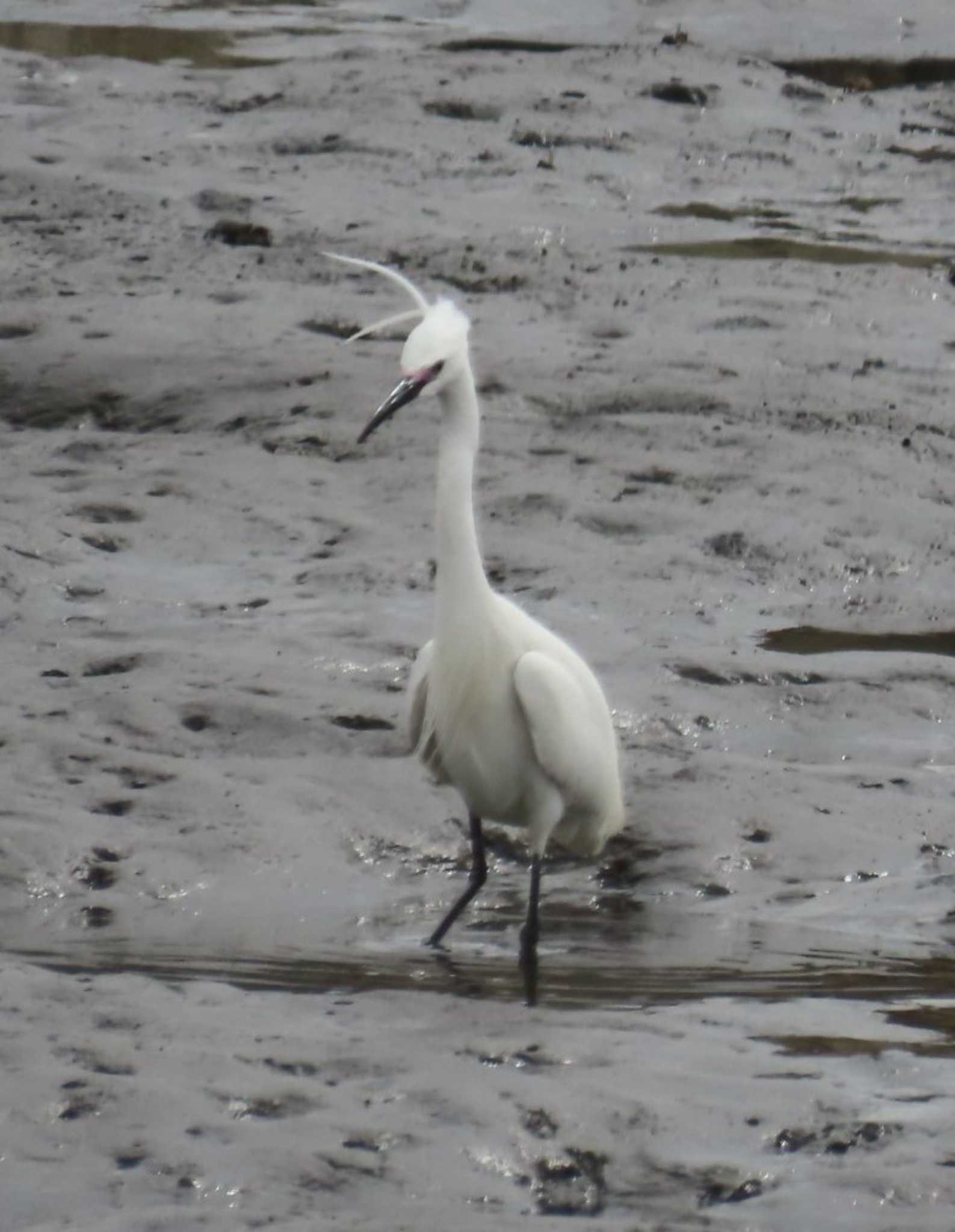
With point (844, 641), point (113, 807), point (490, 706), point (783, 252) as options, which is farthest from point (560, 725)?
point (783, 252)

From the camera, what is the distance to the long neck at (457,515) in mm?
4758

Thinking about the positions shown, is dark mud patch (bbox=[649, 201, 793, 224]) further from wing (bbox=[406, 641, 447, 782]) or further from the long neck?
the long neck

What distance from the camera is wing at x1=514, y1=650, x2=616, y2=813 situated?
5.04 m

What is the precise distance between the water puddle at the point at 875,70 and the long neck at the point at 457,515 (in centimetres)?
920

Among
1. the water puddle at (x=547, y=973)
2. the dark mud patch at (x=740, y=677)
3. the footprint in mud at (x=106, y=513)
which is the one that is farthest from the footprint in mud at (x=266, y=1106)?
the footprint in mud at (x=106, y=513)

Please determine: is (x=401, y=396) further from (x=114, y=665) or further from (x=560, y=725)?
(x=114, y=665)

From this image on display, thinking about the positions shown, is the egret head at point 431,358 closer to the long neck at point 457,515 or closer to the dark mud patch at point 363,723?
the long neck at point 457,515

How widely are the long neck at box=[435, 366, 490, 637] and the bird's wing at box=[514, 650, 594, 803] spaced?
0.19 meters

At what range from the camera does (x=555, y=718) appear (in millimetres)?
5055

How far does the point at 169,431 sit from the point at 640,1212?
4.97m

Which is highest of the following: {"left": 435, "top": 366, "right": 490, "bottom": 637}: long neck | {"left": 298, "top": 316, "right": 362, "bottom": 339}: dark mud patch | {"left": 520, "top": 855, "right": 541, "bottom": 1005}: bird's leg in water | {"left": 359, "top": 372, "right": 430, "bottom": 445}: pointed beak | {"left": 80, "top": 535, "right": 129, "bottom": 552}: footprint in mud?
{"left": 359, "top": 372, "right": 430, "bottom": 445}: pointed beak

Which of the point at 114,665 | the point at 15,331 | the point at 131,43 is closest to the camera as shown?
the point at 114,665

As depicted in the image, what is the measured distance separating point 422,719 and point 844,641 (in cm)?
195

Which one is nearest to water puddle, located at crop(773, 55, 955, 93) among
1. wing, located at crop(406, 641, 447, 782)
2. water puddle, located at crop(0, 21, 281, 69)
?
water puddle, located at crop(0, 21, 281, 69)
